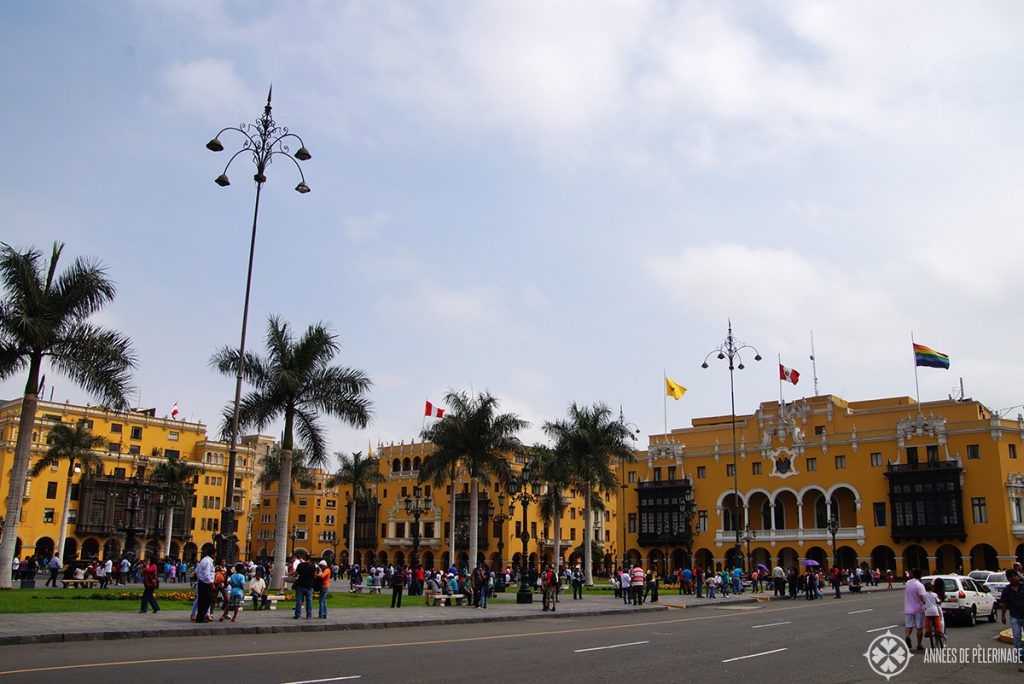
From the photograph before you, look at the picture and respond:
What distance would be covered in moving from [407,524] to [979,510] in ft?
179

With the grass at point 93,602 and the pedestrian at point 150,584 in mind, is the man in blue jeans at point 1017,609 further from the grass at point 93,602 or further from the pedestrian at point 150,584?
the grass at point 93,602

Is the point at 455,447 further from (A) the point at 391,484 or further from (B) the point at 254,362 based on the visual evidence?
(A) the point at 391,484

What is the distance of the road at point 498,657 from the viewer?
11.3 meters

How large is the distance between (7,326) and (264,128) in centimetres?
1085

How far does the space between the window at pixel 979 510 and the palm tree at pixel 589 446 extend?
2726 cm

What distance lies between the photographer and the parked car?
21.8 m

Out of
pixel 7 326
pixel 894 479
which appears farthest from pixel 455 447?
pixel 894 479

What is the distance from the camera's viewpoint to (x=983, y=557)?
6038 cm

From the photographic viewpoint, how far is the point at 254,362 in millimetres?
33594

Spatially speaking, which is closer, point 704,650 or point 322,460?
point 704,650

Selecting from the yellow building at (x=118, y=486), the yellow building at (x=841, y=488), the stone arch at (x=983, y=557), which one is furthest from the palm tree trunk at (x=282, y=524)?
the stone arch at (x=983, y=557)

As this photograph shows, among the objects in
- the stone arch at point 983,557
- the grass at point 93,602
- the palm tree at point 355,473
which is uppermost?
the palm tree at point 355,473

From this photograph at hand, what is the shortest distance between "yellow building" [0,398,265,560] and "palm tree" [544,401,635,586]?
33665mm

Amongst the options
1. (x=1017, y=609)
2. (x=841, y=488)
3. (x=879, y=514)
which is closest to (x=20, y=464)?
(x=1017, y=609)
